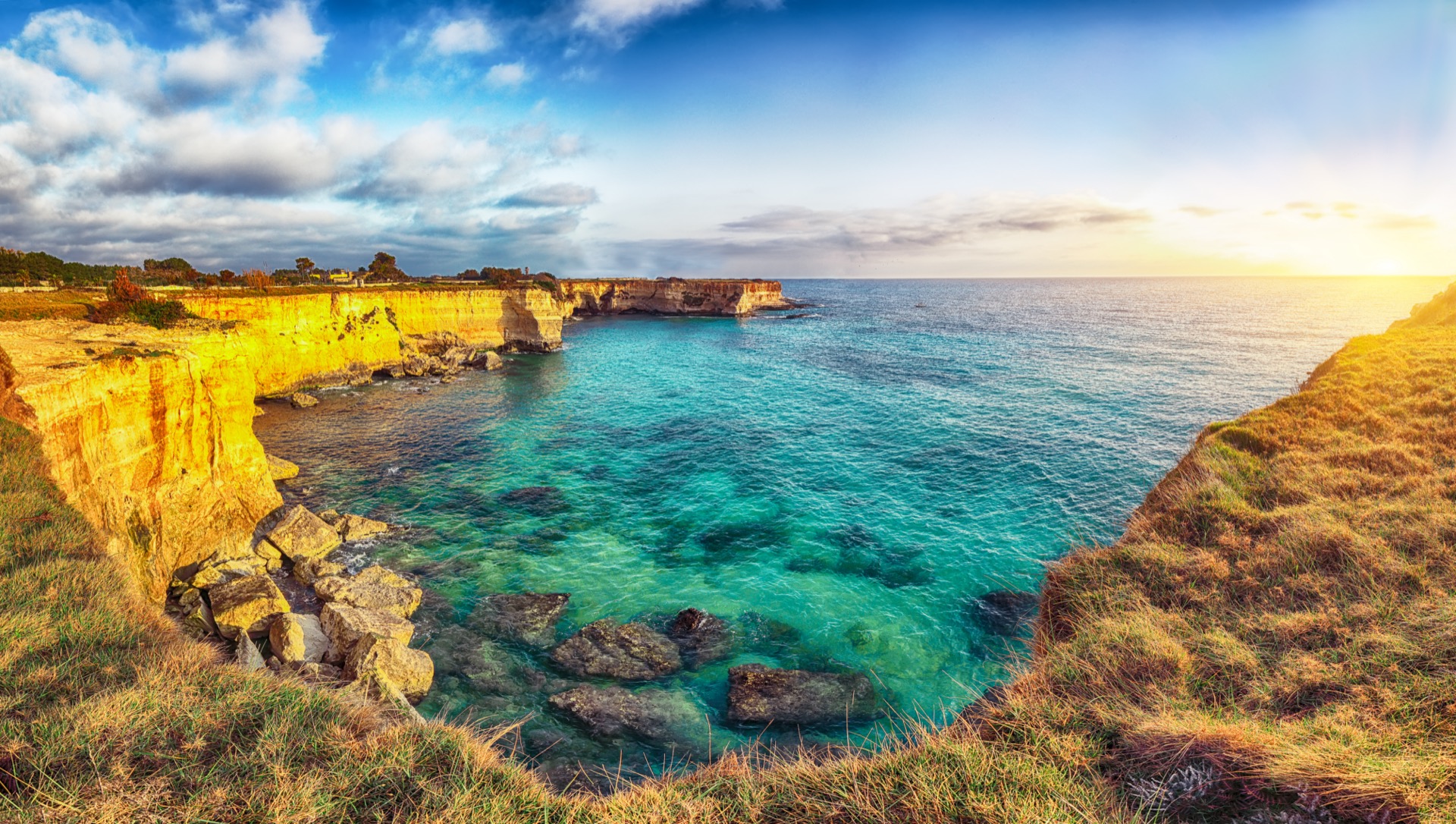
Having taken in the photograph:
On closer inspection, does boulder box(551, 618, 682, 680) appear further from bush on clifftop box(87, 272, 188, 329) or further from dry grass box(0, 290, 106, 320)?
dry grass box(0, 290, 106, 320)

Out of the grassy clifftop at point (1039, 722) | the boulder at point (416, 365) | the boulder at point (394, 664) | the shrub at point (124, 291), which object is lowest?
the boulder at point (394, 664)

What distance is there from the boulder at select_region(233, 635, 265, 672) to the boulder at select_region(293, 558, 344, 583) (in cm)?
409

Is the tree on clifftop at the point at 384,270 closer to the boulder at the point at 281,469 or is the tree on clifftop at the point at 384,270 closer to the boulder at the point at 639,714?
the boulder at the point at 281,469

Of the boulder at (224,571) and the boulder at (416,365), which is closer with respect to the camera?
the boulder at (224,571)

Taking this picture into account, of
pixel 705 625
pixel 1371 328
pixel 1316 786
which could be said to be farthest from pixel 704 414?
pixel 1371 328

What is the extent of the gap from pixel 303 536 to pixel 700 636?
43.7ft

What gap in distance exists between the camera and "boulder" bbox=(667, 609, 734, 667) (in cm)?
1339

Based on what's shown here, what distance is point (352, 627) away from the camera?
12.5 metres

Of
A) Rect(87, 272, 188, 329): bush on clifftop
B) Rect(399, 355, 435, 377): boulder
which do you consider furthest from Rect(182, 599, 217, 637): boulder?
Rect(399, 355, 435, 377): boulder

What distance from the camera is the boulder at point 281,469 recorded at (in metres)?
22.6

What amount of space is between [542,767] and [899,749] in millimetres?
6731

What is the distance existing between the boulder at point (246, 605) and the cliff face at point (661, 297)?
317 feet

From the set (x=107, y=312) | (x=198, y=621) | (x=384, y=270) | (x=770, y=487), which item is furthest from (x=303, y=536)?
(x=384, y=270)

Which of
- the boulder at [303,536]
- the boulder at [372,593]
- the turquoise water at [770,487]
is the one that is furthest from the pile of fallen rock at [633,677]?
the boulder at [303,536]
